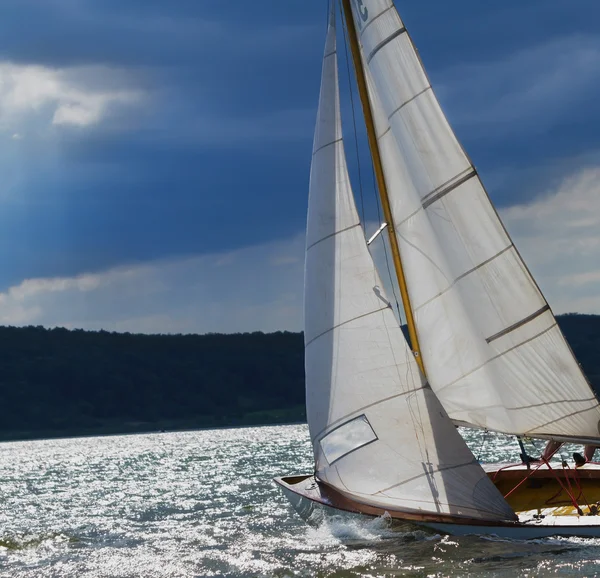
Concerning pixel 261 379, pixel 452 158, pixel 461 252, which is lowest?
pixel 461 252

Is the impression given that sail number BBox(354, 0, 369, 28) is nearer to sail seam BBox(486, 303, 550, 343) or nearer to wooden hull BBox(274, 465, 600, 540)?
sail seam BBox(486, 303, 550, 343)

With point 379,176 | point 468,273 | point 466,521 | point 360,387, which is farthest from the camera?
point 379,176

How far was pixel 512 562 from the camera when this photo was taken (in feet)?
50.3

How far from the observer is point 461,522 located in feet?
51.3

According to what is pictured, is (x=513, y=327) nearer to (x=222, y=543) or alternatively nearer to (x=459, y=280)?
(x=459, y=280)

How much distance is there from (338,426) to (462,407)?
212 cm

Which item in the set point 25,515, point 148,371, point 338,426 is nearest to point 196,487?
point 25,515

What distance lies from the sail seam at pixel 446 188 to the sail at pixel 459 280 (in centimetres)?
2

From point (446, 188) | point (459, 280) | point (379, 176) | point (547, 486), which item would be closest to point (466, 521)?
point (547, 486)

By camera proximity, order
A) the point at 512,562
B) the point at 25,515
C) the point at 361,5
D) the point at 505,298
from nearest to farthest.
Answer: the point at 512,562 < the point at 505,298 < the point at 361,5 < the point at 25,515

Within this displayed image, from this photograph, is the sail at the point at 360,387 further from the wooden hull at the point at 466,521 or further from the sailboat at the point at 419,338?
the wooden hull at the point at 466,521

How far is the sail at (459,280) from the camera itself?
16.8m

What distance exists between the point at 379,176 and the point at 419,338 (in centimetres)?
301

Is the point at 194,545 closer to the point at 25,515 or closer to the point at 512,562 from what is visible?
the point at 512,562
